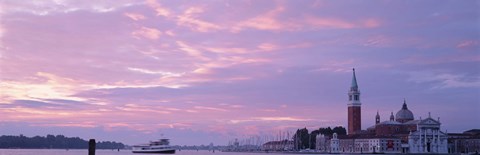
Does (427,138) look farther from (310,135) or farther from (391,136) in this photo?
(310,135)

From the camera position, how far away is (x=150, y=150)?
13812 cm

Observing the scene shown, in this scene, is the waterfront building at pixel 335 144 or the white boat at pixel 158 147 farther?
the waterfront building at pixel 335 144

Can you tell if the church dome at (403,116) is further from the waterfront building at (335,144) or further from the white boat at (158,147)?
the white boat at (158,147)

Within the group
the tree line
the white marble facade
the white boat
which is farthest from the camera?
the tree line

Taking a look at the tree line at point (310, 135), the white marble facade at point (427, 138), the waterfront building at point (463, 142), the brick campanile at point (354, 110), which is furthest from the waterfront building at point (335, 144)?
the waterfront building at point (463, 142)

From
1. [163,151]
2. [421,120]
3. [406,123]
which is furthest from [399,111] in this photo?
[163,151]

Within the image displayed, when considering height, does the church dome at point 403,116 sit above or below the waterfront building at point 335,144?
above

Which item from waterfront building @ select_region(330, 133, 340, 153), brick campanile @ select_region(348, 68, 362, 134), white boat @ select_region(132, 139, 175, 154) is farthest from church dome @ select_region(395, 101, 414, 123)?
white boat @ select_region(132, 139, 175, 154)

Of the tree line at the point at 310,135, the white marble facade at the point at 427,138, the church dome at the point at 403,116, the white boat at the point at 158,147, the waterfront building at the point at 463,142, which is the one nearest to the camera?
the white boat at the point at 158,147

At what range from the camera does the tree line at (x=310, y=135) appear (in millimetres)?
187250

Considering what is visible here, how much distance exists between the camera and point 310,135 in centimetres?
19200

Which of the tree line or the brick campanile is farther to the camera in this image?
the tree line

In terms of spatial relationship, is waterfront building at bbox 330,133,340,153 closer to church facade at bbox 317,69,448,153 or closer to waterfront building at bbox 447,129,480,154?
church facade at bbox 317,69,448,153

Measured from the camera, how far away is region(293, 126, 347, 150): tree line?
187250 millimetres
